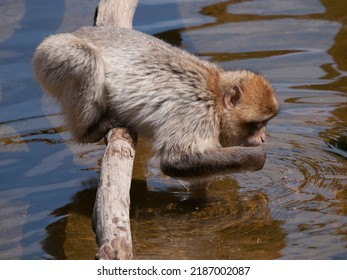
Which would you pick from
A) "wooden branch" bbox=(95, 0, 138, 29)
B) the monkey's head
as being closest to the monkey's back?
the monkey's head

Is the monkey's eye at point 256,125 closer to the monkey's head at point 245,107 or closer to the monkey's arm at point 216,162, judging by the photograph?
the monkey's head at point 245,107

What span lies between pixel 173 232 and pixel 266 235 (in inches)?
29.0

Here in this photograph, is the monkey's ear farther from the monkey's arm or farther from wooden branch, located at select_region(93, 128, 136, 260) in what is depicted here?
wooden branch, located at select_region(93, 128, 136, 260)

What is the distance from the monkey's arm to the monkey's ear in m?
Answer: 0.40

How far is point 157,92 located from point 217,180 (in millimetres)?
1279

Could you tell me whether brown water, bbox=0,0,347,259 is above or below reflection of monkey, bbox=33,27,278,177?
below

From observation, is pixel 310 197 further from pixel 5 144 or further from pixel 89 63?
pixel 5 144

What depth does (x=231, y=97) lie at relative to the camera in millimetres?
7574

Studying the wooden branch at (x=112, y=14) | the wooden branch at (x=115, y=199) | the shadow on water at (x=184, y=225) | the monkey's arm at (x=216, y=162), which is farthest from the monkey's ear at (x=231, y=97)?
the wooden branch at (x=112, y=14)

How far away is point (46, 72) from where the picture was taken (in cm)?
750

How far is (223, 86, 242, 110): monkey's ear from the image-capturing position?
7.54m

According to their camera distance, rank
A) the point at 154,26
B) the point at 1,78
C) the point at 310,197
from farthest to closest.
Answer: the point at 154,26 → the point at 1,78 → the point at 310,197
